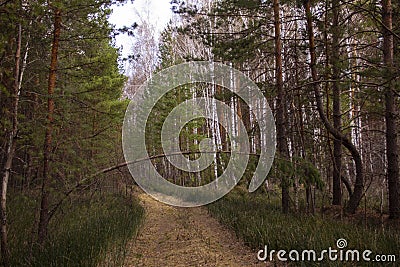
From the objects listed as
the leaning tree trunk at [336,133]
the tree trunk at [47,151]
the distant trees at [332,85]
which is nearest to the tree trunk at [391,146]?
the distant trees at [332,85]

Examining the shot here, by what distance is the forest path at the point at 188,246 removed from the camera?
546cm

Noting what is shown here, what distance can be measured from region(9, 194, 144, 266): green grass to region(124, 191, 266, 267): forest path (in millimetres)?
354

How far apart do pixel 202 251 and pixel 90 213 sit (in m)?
3.85

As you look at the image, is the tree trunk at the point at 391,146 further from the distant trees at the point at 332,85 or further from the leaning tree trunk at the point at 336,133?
the leaning tree trunk at the point at 336,133

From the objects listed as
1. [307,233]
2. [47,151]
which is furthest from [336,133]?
[47,151]

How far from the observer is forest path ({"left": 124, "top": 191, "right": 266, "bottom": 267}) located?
17.9 feet

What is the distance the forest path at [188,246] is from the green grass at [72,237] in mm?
354

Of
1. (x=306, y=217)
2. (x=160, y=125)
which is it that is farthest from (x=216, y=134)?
(x=306, y=217)

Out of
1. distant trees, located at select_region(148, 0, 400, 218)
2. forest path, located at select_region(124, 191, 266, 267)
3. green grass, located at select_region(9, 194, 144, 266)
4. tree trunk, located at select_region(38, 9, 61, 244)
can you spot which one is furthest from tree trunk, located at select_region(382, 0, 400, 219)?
tree trunk, located at select_region(38, 9, 61, 244)

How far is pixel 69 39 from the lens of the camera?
20.2 ft

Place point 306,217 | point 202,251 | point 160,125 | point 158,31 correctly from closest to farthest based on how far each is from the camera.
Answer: point 202,251 < point 306,217 < point 160,125 < point 158,31

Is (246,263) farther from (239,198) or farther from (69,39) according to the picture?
(239,198)

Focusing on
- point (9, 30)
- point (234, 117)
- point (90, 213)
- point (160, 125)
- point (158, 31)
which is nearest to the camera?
point (9, 30)

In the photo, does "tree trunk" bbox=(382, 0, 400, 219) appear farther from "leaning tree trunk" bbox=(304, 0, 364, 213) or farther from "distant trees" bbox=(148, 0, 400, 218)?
"leaning tree trunk" bbox=(304, 0, 364, 213)
